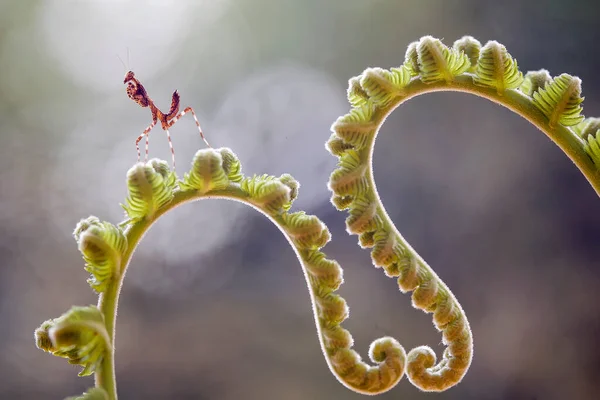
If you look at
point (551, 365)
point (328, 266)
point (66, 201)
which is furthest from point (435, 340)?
point (328, 266)

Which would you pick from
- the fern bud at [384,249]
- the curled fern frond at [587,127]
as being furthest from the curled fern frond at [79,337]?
the curled fern frond at [587,127]

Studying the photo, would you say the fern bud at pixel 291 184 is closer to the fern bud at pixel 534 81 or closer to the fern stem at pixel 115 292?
the fern stem at pixel 115 292

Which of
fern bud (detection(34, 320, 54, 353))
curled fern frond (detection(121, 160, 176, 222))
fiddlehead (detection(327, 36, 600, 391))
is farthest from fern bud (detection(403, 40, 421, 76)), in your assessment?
fern bud (detection(34, 320, 54, 353))

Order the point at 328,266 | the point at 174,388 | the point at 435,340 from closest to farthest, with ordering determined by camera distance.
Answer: the point at 328,266 → the point at 174,388 → the point at 435,340

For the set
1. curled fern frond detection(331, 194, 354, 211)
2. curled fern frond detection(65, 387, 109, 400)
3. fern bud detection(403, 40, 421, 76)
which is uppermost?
fern bud detection(403, 40, 421, 76)

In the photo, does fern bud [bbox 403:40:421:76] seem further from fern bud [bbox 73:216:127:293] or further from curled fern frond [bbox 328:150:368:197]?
Answer: fern bud [bbox 73:216:127:293]

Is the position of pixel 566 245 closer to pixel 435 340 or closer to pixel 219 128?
pixel 435 340
